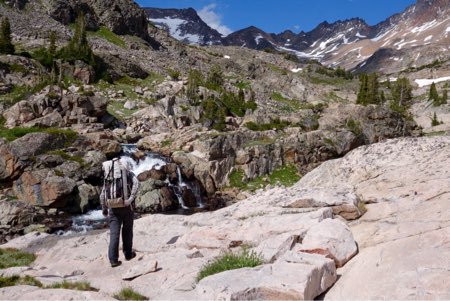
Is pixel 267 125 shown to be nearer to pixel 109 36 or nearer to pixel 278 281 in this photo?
pixel 278 281

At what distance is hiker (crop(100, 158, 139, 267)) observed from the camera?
9594mm

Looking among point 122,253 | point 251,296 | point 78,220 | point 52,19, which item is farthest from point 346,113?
point 52,19

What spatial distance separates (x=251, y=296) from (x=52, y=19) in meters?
97.8

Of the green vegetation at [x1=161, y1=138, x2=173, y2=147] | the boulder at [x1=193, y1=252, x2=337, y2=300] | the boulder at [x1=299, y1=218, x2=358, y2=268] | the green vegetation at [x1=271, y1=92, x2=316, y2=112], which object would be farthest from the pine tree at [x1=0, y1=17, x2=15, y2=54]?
the boulder at [x1=193, y1=252, x2=337, y2=300]

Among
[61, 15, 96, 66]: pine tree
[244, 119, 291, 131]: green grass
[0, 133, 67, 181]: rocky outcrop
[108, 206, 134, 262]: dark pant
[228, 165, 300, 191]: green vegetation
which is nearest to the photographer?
[108, 206, 134, 262]: dark pant

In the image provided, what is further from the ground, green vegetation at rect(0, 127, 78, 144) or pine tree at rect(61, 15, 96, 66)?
pine tree at rect(61, 15, 96, 66)

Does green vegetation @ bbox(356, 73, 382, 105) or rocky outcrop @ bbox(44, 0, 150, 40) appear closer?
green vegetation @ bbox(356, 73, 382, 105)

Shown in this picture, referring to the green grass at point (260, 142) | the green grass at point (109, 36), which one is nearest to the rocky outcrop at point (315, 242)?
the green grass at point (260, 142)

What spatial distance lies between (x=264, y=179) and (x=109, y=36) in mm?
73292

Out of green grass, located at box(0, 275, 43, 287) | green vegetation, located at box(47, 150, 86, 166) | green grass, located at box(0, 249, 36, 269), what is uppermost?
green vegetation, located at box(47, 150, 86, 166)

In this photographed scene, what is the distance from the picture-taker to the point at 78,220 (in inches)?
1049

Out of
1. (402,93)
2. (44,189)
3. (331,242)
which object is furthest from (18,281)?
(402,93)

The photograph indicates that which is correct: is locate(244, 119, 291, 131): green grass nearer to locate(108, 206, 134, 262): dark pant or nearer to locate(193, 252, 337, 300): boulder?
locate(108, 206, 134, 262): dark pant

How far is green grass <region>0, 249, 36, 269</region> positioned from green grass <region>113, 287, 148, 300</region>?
6249 millimetres
